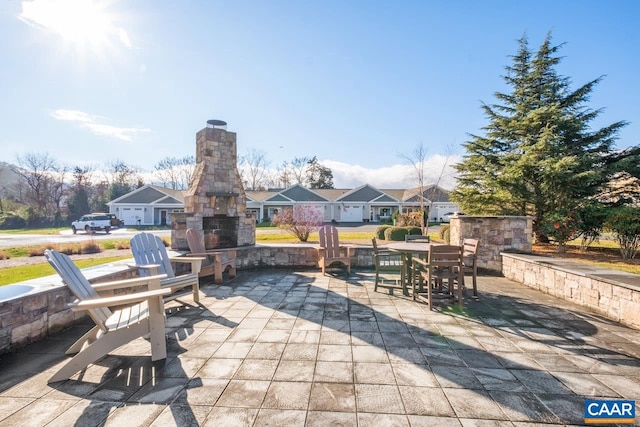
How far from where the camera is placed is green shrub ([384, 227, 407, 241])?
12.5 meters

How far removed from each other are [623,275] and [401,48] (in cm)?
688

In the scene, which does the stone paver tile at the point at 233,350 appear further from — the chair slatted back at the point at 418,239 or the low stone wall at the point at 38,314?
the chair slatted back at the point at 418,239

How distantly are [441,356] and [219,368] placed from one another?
201cm

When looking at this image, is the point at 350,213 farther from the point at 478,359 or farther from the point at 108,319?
the point at 108,319

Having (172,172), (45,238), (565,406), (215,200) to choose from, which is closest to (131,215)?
(172,172)

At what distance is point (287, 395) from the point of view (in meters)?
1.98

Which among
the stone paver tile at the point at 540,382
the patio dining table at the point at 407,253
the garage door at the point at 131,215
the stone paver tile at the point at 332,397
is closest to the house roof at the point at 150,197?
the garage door at the point at 131,215

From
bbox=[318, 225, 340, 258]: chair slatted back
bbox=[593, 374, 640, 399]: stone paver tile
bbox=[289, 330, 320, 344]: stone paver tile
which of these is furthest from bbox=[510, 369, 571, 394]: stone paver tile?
bbox=[318, 225, 340, 258]: chair slatted back

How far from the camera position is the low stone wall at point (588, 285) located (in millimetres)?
3414

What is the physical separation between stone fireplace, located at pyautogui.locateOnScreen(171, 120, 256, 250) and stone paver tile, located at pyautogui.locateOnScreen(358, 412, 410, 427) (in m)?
5.79

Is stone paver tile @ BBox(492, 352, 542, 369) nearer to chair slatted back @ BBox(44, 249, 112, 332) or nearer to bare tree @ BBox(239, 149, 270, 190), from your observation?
chair slatted back @ BBox(44, 249, 112, 332)

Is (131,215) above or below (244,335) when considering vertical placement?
above

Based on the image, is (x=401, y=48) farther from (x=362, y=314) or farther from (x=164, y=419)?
(x=164, y=419)

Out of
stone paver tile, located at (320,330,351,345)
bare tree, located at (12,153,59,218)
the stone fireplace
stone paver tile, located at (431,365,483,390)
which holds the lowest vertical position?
stone paver tile, located at (431,365,483,390)
